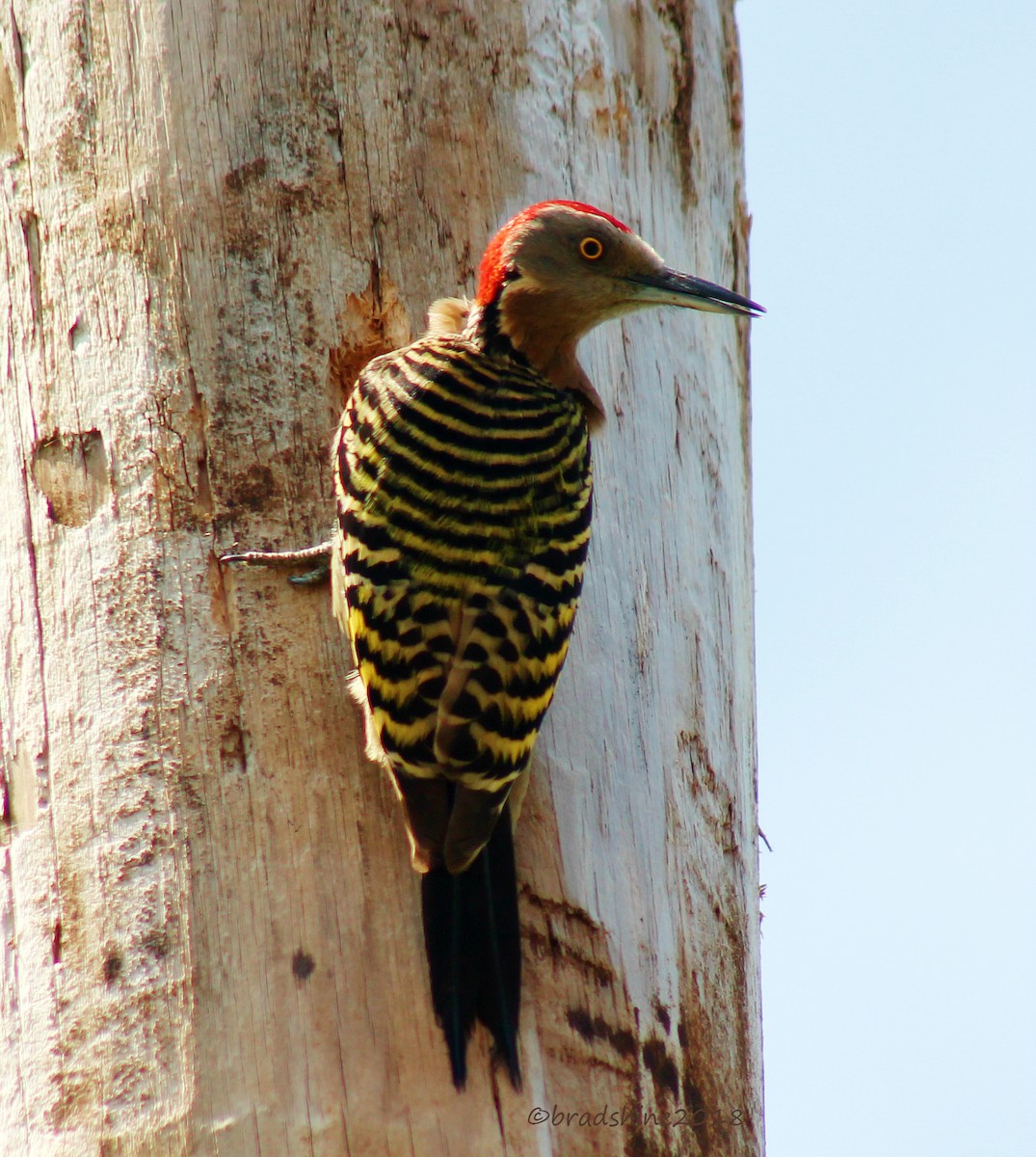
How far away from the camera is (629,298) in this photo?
4.01 meters

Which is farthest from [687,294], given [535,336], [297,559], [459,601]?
[297,559]

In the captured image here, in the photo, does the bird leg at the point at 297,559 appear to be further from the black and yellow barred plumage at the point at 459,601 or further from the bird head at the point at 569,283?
the bird head at the point at 569,283

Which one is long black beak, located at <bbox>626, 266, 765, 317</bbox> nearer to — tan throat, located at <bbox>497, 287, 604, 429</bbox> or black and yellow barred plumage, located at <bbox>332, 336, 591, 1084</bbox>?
tan throat, located at <bbox>497, 287, 604, 429</bbox>

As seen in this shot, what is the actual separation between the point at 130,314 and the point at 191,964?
1399mm

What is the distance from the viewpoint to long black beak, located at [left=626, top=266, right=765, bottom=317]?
400 cm

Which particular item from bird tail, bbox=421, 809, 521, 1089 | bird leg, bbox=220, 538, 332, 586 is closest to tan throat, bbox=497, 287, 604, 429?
bird leg, bbox=220, 538, 332, 586

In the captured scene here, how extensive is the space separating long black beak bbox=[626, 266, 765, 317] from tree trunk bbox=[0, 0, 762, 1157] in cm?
16

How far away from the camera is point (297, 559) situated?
134 inches

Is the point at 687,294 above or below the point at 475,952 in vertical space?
above

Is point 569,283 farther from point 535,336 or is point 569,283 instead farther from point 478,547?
point 478,547

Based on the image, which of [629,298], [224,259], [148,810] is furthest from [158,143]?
[148,810]

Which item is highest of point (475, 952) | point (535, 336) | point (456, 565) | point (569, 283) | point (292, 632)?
point (569, 283)

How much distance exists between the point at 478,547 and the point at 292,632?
1.41 feet

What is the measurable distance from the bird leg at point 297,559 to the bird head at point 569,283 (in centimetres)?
86
